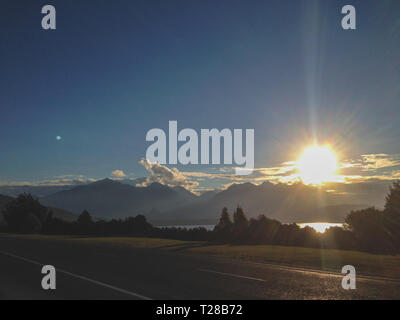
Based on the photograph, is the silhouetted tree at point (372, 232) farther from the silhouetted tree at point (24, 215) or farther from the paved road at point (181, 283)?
the silhouetted tree at point (24, 215)

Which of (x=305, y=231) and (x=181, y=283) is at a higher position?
(x=181, y=283)

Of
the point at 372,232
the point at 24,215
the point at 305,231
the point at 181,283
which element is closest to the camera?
the point at 181,283

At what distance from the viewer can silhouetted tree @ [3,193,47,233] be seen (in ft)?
293

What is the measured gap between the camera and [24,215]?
303 feet

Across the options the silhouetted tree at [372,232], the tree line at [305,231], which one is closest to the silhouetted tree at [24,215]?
the tree line at [305,231]

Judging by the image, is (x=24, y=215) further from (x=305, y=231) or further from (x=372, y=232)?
(x=372, y=232)

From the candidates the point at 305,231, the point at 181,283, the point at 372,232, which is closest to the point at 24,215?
the point at 305,231

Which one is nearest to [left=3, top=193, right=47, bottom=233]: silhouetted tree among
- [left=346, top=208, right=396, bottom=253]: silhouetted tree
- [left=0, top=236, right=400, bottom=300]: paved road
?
[left=346, top=208, right=396, bottom=253]: silhouetted tree

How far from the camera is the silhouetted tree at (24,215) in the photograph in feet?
293

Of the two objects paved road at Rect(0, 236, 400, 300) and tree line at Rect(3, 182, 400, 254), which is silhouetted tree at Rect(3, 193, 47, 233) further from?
paved road at Rect(0, 236, 400, 300)

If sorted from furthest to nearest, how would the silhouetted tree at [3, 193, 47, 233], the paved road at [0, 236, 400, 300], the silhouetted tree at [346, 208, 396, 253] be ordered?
the silhouetted tree at [3, 193, 47, 233] → the silhouetted tree at [346, 208, 396, 253] → the paved road at [0, 236, 400, 300]

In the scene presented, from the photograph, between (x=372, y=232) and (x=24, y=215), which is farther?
(x=24, y=215)

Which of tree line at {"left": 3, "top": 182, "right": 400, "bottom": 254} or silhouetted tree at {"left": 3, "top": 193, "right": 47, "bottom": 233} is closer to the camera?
→ tree line at {"left": 3, "top": 182, "right": 400, "bottom": 254}
